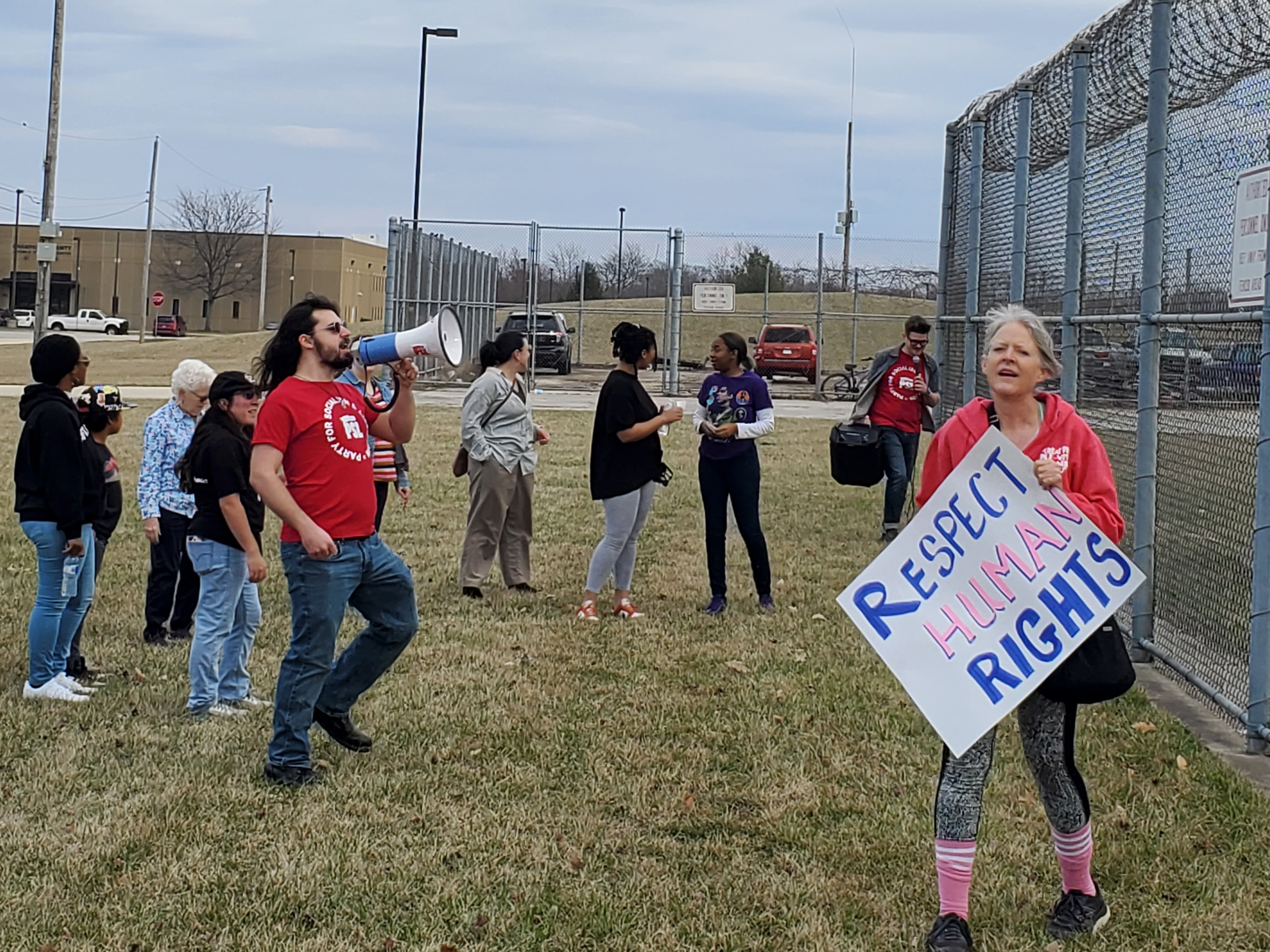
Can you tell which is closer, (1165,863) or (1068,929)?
(1068,929)

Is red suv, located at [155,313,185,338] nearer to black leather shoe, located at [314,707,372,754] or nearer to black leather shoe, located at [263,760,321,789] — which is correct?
black leather shoe, located at [314,707,372,754]

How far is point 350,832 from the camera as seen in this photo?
520 cm

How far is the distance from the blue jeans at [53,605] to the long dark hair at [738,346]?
3.83 m

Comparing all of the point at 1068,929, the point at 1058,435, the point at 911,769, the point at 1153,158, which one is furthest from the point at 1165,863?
the point at 1153,158

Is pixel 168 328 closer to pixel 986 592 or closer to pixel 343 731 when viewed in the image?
pixel 343 731

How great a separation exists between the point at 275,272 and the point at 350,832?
79545 mm

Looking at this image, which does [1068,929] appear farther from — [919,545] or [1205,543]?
[1205,543]

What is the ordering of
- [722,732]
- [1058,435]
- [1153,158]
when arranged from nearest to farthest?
[1058,435] < [722,732] < [1153,158]

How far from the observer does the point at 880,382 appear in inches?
464

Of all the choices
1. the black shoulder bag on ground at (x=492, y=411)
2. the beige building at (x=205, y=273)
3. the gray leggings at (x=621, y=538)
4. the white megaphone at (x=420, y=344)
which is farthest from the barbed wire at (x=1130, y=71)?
the beige building at (x=205, y=273)

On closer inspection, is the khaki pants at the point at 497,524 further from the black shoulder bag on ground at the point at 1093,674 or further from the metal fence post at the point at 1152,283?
the black shoulder bag on ground at the point at 1093,674

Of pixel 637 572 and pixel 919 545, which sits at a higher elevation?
pixel 919 545

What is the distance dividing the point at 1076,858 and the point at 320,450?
9.62ft

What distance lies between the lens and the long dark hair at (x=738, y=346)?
9.07m
